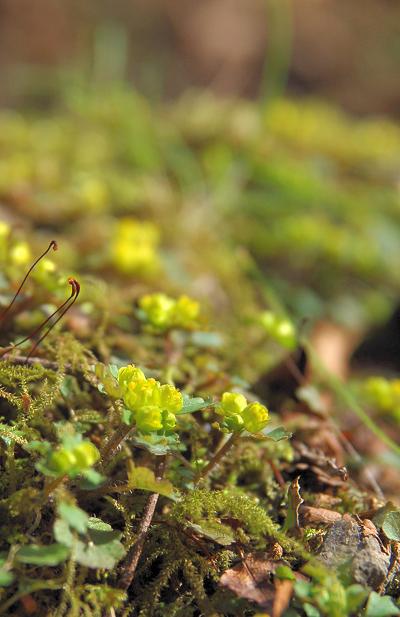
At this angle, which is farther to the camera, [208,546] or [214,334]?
[214,334]

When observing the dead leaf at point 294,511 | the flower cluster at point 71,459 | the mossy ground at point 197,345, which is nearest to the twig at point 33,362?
the mossy ground at point 197,345

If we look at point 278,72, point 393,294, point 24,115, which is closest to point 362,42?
point 278,72

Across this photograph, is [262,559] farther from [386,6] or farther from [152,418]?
[386,6]

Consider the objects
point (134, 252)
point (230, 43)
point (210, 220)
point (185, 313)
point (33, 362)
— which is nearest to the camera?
point (33, 362)

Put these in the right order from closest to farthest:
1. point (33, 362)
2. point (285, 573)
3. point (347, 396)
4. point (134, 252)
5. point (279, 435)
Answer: point (285, 573)
point (279, 435)
point (33, 362)
point (347, 396)
point (134, 252)

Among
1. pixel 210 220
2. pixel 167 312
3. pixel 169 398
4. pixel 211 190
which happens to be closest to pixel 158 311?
pixel 167 312

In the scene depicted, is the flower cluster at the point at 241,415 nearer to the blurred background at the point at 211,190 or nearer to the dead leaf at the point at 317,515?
the dead leaf at the point at 317,515

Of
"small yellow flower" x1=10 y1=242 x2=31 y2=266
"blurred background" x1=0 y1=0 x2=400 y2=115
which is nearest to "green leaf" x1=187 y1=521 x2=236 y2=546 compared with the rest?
"small yellow flower" x1=10 y1=242 x2=31 y2=266

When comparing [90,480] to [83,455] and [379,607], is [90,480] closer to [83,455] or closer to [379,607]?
[83,455]
